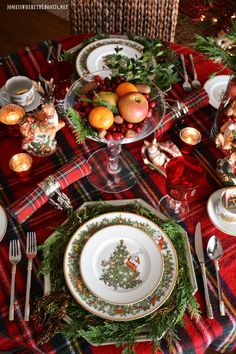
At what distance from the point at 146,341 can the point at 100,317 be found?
0.11 m

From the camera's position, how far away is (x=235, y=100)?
1.10 meters

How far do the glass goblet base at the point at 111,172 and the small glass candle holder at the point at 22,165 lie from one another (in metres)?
0.17

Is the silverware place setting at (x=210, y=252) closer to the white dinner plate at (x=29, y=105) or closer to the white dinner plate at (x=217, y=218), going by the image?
the white dinner plate at (x=217, y=218)

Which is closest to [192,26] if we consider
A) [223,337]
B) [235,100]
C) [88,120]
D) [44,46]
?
[44,46]

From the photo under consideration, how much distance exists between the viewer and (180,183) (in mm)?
999

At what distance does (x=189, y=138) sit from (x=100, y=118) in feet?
1.17

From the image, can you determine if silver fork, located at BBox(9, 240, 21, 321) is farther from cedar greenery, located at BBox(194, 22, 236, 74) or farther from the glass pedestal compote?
cedar greenery, located at BBox(194, 22, 236, 74)

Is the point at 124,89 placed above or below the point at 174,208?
above

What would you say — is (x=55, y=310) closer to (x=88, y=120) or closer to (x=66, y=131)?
(x=88, y=120)

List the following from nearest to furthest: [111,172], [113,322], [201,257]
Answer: [113,322] → [201,257] → [111,172]

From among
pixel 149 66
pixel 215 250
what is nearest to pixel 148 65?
pixel 149 66

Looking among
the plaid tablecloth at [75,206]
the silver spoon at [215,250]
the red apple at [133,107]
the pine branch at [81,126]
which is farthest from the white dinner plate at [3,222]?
the silver spoon at [215,250]

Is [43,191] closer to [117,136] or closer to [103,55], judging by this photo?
[117,136]

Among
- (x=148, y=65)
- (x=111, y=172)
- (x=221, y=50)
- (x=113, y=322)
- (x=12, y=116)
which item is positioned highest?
(x=221, y=50)
